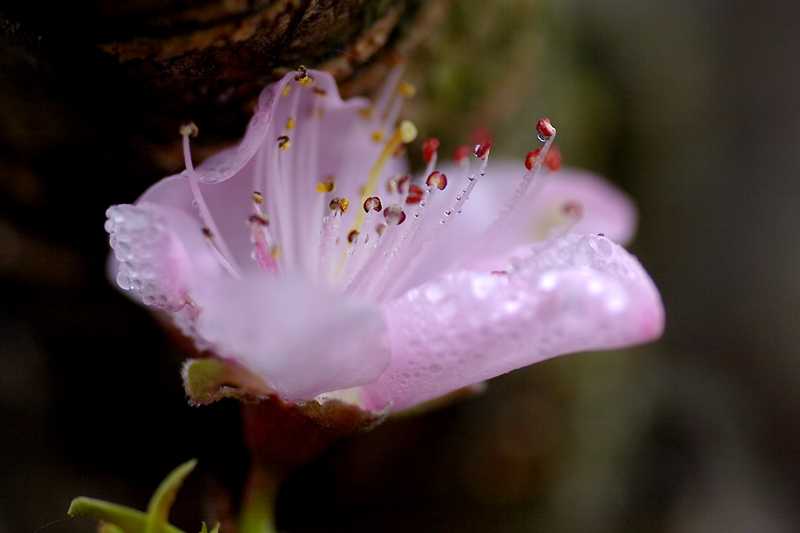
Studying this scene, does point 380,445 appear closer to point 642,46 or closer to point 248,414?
point 248,414

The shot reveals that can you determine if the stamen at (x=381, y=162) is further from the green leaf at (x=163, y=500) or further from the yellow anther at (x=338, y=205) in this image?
the green leaf at (x=163, y=500)

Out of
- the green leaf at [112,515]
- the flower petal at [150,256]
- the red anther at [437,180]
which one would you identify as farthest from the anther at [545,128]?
the green leaf at [112,515]

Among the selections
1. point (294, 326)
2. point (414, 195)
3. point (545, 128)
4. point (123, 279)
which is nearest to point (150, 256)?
point (123, 279)

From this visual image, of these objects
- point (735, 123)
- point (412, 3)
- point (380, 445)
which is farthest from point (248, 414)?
point (735, 123)

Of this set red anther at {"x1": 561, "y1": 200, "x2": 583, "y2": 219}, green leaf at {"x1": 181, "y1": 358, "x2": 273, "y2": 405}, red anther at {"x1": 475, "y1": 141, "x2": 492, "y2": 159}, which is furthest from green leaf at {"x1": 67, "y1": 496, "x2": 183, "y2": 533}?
red anther at {"x1": 561, "y1": 200, "x2": 583, "y2": 219}

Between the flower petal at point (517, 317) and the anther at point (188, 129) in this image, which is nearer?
the flower petal at point (517, 317)

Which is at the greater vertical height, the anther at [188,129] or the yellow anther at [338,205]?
the anther at [188,129]

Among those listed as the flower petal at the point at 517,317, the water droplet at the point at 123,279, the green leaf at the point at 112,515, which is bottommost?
the green leaf at the point at 112,515

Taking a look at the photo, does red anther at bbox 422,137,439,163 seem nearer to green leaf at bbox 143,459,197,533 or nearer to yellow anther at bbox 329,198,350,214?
yellow anther at bbox 329,198,350,214
